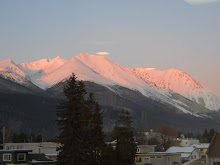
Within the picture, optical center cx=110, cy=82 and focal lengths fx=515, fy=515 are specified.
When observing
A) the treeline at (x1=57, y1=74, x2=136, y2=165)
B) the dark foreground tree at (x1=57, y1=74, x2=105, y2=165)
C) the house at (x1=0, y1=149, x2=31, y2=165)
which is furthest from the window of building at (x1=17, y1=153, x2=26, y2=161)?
the dark foreground tree at (x1=57, y1=74, x2=105, y2=165)

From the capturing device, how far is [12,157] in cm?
7569

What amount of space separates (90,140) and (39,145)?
6378cm

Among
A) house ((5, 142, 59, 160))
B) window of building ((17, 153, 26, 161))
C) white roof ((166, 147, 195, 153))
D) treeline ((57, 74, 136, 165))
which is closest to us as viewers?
treeline ((57, 74, 136, 165))

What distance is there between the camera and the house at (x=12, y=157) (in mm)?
75562

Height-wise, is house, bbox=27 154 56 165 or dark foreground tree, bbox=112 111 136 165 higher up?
dark foreground tree, bbox=112 111 136 165

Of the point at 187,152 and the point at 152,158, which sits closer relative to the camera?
the point at 152,158

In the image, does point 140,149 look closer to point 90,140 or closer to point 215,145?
point 215,145

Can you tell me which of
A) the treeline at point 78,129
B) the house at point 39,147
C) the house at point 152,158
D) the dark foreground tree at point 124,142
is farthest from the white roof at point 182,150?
the treeline at point 78,129

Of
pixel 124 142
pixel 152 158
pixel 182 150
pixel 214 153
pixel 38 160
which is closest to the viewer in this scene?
pixel 38 160

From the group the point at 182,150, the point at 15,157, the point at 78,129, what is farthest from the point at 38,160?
the point at 182,150

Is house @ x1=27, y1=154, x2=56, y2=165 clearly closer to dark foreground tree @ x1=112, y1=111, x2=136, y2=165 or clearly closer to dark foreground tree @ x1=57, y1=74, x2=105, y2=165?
dark foreground tree @ x1=112, y1=111, x2=136, y2=165

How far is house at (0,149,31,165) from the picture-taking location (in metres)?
75.6

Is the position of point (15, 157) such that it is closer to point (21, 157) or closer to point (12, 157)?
point (12, 157)

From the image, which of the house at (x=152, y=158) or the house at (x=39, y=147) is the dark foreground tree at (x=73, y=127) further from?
the house at (x=39, y=147)
